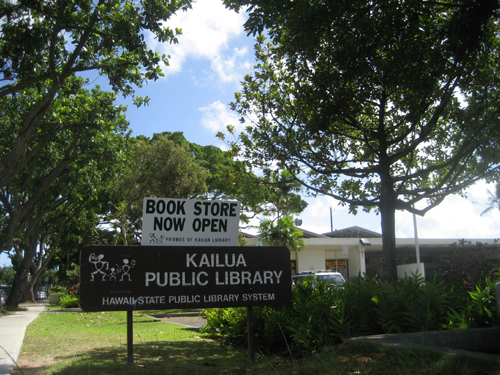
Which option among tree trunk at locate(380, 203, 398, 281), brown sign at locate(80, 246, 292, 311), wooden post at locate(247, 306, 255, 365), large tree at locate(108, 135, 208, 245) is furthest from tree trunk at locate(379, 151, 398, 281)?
large tree at locate(108, 135, 208, 245)

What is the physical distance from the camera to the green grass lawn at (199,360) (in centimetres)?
408

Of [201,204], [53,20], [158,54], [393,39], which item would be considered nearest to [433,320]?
[201,204]

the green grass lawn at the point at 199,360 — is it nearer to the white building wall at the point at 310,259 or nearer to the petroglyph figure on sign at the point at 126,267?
the petroglyph figure on sign at the point at 126,267

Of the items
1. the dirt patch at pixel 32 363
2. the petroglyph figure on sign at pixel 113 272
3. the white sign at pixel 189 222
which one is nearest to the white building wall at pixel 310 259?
the white sign at pixel 189 222

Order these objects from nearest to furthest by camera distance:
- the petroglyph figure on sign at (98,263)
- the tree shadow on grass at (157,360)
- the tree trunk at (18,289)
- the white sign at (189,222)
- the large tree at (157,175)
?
the tree shadow on grass at (157,360) → the petroglyph figure on sign at (98,263) → the white sign at (189,222) → the large tree at (157,175) → the tree trunk at (18,289)

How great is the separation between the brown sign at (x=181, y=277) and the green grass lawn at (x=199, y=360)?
855 millimetres

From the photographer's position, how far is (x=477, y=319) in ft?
20.4

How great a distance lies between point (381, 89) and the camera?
10.6m

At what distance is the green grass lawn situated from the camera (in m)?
4.08

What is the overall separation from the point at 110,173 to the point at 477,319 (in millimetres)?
17111

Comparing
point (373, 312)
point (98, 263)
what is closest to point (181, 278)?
point (98, 263)

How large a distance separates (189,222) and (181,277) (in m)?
0.98

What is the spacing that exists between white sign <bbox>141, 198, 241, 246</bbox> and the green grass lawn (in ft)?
5.33

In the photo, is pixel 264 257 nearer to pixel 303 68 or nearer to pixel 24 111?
pixel 303 68
